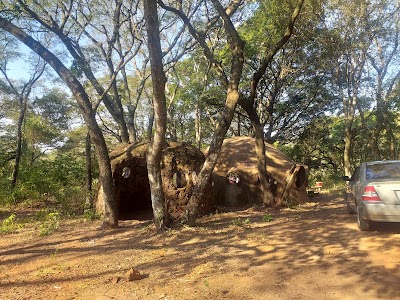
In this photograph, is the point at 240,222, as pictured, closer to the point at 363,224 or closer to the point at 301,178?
the point at 363,224

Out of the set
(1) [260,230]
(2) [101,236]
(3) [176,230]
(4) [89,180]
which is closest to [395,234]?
(1) [260,230]

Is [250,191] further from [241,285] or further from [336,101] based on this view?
[336,101]

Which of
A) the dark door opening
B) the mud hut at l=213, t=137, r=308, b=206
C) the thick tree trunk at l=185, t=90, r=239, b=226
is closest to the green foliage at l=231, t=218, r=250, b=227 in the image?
the thick tree trunk at l=185, t=90, r=239, b=226

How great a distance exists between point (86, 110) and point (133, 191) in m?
5.00

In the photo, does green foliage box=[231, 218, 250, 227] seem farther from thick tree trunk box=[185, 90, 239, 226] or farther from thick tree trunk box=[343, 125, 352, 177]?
thick tree trunk box=[343, 125, 352, 177]

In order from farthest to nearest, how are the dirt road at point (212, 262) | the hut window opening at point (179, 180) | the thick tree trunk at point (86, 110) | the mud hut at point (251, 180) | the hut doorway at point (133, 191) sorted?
the mud hut at point (251, 180) → the hut doorway at point (133, 191) → the hut window opening at point (179, 180) → the thick tree trunk at point (86, 110) → the dirt road at point (212, 262)

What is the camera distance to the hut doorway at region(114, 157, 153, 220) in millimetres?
11616

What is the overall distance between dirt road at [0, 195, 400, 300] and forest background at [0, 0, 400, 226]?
6.07ft

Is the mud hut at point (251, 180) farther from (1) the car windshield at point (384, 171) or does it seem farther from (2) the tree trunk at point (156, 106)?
(1) the car windshield at point (384, 171)

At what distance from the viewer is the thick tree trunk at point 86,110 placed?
27.9 ft

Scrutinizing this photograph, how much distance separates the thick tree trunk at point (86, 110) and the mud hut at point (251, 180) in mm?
4721

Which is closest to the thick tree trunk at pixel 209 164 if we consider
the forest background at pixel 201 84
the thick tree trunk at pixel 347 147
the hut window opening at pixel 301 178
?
the forest background at pixel 201 84

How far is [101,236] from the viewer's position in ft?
27.4

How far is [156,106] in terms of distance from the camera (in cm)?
796
